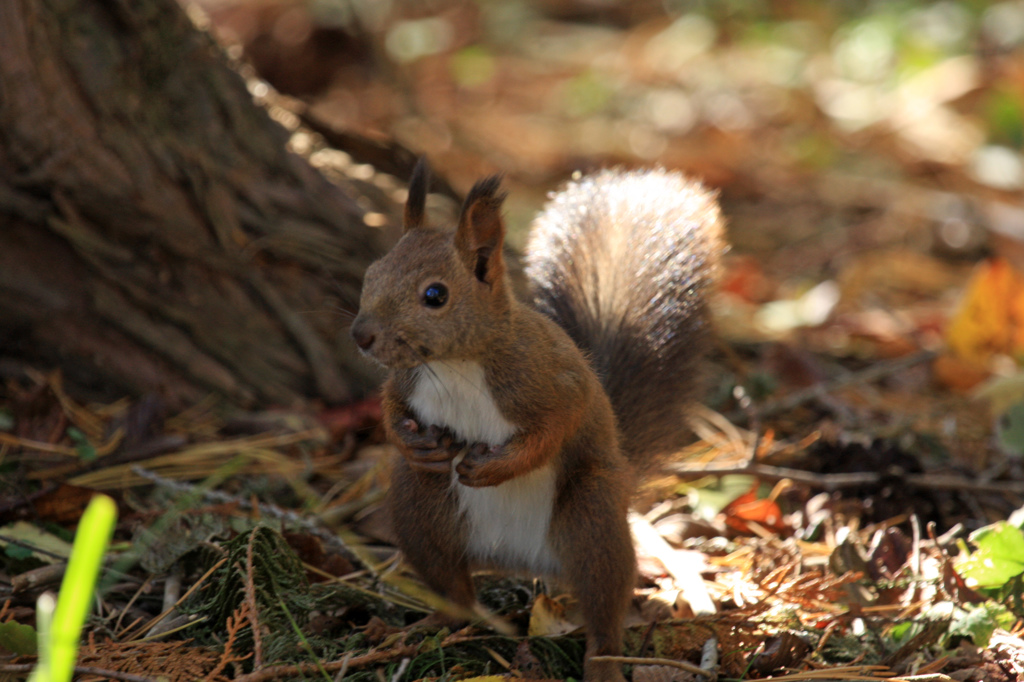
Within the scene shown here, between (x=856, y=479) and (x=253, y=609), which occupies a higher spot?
(x=856, y=479)

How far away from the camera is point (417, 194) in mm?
1785

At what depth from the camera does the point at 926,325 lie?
3.44 m

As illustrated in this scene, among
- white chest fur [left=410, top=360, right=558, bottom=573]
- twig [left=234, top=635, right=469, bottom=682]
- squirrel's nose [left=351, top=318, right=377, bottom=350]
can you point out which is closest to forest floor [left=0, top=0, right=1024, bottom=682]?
twig [left=234, top=635, right=469, bottom=682]

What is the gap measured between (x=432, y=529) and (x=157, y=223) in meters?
1.32

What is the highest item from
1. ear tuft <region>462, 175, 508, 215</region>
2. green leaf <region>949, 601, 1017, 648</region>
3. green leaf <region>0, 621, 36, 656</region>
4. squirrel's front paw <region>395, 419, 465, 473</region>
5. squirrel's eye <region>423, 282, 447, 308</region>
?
ear tuft <region>462, 175, 508, 215</region>

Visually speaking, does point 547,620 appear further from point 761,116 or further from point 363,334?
point 761,116

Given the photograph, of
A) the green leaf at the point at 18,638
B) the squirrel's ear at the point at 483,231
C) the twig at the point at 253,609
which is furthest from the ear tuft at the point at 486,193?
the green leaf at the point at 18,638

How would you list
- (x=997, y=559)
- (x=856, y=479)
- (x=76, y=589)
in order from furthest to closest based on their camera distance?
(x=856, y=479) → (x=997, y=559) → (x=76, y=589)

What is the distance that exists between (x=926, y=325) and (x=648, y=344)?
1796 mm

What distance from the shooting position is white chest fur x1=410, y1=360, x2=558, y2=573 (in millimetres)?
1761

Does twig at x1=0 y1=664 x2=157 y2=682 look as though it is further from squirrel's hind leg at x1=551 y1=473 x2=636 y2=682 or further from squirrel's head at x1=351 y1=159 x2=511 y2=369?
squirrel's hind leg at x1=551 y1=473 x2=636 y2=682

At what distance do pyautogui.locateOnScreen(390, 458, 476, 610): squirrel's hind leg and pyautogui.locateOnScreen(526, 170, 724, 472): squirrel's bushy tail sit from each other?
17.4 inches

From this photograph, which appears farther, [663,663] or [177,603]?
[177,603]

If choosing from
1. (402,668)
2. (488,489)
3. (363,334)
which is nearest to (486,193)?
(363,334)
